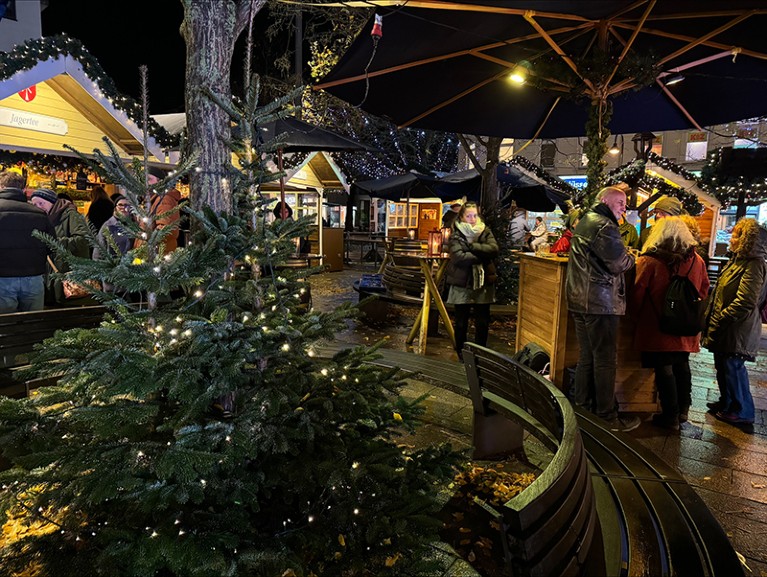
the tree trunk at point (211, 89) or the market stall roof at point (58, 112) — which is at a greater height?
the market stall roof at point (58, 112)

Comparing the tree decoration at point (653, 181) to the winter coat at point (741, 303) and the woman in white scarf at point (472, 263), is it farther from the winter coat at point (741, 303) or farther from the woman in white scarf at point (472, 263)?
the winter coat at point (741, 303)

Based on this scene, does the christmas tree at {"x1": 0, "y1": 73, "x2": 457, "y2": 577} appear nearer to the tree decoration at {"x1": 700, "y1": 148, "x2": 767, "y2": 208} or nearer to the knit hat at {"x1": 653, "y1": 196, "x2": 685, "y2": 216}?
the knit hat at {"x1": 653, "y1": 196, "x2": 685, "y2": 216}

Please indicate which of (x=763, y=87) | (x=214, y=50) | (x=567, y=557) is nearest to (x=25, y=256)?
(x=214, y=50)

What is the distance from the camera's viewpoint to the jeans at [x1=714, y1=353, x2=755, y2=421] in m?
4.57

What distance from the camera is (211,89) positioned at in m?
2.42

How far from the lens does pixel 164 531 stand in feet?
6.07

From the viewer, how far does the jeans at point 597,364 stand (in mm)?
4094

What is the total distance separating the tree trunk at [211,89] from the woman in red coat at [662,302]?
373 cm

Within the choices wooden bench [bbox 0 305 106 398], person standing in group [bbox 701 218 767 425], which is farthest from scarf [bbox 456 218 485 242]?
wooden bench [bbox 0 305 106 398]

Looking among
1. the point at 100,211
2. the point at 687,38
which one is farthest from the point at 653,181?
the point at 100,211

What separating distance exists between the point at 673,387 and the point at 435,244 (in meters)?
3.25

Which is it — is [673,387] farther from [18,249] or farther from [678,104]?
[18,249]

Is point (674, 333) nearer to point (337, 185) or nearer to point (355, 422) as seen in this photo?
point (355, 422)

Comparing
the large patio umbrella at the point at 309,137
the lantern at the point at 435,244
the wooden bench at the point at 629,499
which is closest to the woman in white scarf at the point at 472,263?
the lantern at the point at 435,244
